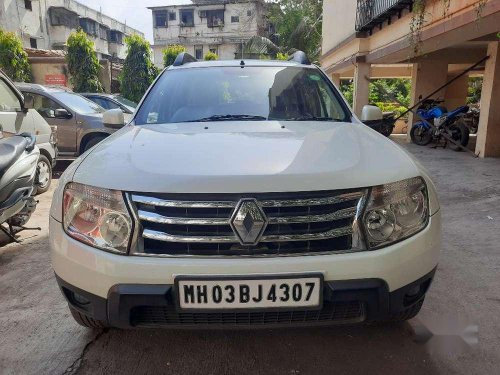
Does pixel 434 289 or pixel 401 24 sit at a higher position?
pixel 401 24

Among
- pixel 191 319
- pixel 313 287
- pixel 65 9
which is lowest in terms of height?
pixel 191 319

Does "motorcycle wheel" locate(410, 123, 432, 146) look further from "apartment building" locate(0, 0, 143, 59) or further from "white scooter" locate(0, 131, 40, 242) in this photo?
"apartment building" locate(0, 0, 143, 59)

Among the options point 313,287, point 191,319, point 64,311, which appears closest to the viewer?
point 313,287

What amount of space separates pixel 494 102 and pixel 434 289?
6.71 metres

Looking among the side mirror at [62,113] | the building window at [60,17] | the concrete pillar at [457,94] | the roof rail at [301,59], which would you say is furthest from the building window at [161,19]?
the roof rail at [301,59]

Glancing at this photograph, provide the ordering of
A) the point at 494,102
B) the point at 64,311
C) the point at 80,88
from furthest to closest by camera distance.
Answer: the point at 80,88 < the point at 494,102 < the point at 64,311

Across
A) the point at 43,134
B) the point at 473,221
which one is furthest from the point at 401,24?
the point at 43,134

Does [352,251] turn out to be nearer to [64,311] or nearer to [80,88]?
[64,311]

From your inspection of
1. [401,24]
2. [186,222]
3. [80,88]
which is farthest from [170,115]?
[80,88]

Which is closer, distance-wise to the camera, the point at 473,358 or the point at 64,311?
the point at 473,358

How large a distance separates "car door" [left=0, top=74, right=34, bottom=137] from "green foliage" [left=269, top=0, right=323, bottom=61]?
24802 mm

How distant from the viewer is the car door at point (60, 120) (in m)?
7.64

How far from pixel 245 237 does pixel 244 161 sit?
344 mm

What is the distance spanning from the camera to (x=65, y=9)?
94.6 ft
